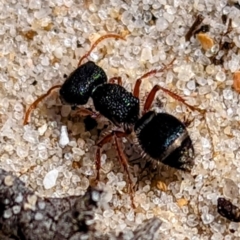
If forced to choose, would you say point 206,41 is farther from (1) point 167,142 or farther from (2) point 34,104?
(2) point 34,104

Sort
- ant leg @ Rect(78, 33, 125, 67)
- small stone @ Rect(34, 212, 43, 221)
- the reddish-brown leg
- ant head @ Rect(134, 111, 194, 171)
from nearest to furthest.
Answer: small stone @ Rect(34, 212, 43, 221)
ant head @ Rect(134, 111, 194, 171)
the reddish-brown leg
ant leg @ Rect(78, 33, 125, 67)

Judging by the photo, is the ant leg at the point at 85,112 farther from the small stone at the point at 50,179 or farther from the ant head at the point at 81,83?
the small stone at the point at 50,179

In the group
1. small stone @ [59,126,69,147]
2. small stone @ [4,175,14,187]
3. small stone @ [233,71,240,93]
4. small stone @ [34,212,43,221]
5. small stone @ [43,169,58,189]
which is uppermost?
small stone @ [233,71,240,93]

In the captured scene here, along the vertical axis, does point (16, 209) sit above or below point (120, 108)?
below

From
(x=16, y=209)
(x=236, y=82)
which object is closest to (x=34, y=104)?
(x=16, y=209)

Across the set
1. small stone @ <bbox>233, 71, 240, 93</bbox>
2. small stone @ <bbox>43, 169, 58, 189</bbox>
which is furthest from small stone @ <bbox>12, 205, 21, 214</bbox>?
small stone @ <bbox>233, 71, 240, 93</bbox>

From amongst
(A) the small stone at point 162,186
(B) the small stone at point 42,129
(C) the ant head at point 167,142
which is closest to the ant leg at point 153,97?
(C) the ant head at point 167,142

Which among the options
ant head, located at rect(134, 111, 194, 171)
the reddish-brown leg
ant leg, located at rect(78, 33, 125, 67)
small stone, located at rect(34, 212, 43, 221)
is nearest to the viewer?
small stone, located at rect(34, 212, 43, 221)

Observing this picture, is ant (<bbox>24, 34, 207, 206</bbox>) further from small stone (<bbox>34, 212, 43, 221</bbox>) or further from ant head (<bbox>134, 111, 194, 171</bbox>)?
small stone (<bbox>34, 212, 43, 221</bbox>)
